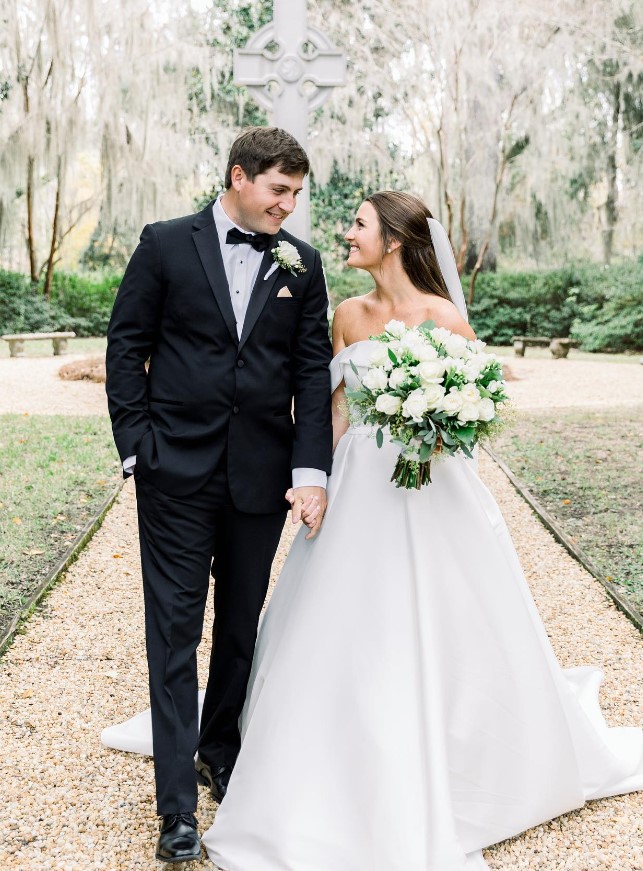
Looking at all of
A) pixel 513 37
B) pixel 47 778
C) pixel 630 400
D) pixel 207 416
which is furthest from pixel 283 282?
pixel 513 37

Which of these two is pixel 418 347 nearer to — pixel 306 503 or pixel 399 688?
pixel 306 503

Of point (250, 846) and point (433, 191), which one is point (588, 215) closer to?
point (433, 191)

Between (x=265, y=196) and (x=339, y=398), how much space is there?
0.70 metres

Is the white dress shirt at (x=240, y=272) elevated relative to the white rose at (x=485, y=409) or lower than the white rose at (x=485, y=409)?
elevated

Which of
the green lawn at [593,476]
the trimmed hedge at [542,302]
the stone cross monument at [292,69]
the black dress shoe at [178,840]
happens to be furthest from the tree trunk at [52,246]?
the black dress shoe at [178,840]

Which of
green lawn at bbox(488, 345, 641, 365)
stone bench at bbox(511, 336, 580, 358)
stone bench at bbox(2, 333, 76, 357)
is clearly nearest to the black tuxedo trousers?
stone bench at bbox(2, 333, 76, 357)

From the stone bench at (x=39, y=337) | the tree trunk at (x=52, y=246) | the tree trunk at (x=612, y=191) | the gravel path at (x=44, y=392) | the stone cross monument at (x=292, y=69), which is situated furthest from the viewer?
the tree trunk at (x=612, y=191)

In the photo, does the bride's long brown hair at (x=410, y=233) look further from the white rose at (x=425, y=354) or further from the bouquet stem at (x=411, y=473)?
the bouquet stem at (x=411, y=473)

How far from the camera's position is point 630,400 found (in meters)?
12.3

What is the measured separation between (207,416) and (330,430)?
39cm

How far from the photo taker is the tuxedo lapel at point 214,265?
8.28 feet

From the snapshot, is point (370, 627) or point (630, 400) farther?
point (630, 400)

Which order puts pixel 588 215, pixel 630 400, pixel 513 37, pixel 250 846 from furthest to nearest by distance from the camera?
1. pixel 588 215
2. pixel 513 37
3. pixel 630 400
4. pixel 250 846

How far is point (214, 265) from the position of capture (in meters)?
2.54
